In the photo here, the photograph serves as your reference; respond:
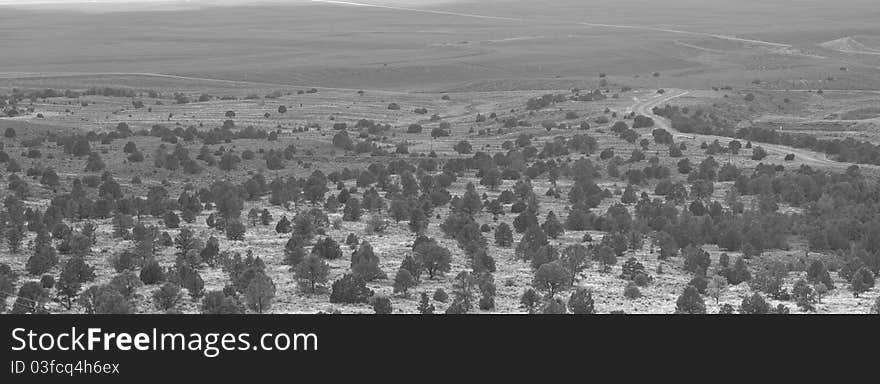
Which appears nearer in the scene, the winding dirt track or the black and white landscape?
the black and white landscape

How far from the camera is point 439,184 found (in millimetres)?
47688

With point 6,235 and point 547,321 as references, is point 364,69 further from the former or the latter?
point 547,321

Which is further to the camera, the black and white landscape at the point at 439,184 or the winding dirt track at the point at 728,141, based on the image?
the winding dirt track at the point at 728,141

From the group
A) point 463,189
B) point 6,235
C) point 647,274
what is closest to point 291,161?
point 463,189

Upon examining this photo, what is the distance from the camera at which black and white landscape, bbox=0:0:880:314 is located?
28.5 m

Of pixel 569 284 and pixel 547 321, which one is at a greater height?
pixel 547 321

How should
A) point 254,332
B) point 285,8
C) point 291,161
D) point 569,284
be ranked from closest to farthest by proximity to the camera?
point 254,332 → point 569,284 → point 291,161 → point 285,8

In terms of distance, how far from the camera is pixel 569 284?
1153 inches

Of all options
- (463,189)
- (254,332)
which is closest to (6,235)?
(463,189)

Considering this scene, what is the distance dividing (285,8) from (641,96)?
118 metres

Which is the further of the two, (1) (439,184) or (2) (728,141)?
(2) (728,141)

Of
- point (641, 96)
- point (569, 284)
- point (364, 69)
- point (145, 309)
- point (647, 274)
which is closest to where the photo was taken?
point (145, 309)

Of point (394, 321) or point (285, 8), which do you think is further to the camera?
point (285, 8)

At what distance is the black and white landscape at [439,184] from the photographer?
28.5 meters
